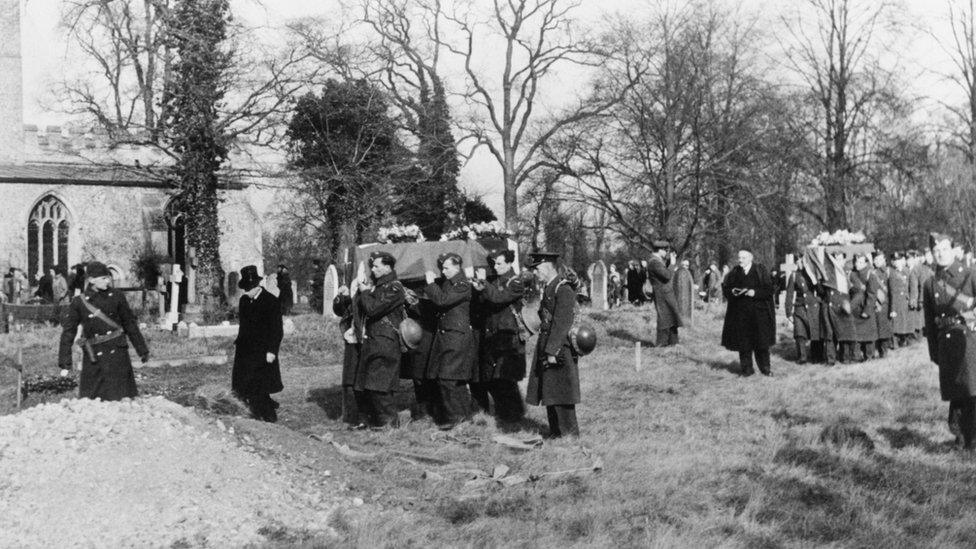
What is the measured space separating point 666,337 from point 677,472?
10921mm

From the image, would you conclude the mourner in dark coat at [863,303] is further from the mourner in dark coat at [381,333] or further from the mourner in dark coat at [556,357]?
the mourner in dark coat at [381,333]

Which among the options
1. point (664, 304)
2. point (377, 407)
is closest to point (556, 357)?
point (377, 407)

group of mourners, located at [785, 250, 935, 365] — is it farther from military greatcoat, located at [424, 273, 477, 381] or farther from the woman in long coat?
military greatcoat, located at [424, 273, 477, 381]

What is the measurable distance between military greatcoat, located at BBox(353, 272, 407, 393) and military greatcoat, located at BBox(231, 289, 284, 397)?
3.05 feet

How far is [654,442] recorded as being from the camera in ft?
31.0

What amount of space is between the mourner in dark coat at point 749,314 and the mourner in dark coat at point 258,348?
6.88 m

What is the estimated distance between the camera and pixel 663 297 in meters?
18.4

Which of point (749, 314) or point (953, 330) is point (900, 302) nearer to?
point (749, 314)

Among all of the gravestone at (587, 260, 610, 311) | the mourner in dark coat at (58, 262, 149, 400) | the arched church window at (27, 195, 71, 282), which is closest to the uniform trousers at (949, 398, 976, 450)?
the mourner in dark coat at (58, 262, 149, 400)

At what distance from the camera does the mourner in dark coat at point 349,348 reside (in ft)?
35.4

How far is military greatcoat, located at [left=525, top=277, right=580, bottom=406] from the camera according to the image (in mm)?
9492

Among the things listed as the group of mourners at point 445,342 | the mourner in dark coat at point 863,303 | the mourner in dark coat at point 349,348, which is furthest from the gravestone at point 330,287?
the group of mourners at point 445,342

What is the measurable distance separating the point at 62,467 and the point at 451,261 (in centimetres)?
469

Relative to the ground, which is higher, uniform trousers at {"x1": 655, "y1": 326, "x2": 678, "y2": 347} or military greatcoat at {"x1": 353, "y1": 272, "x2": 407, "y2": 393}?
military greatcoat at {"x1": 353, "y1": 272, "x2": 407, "y2": 393}
